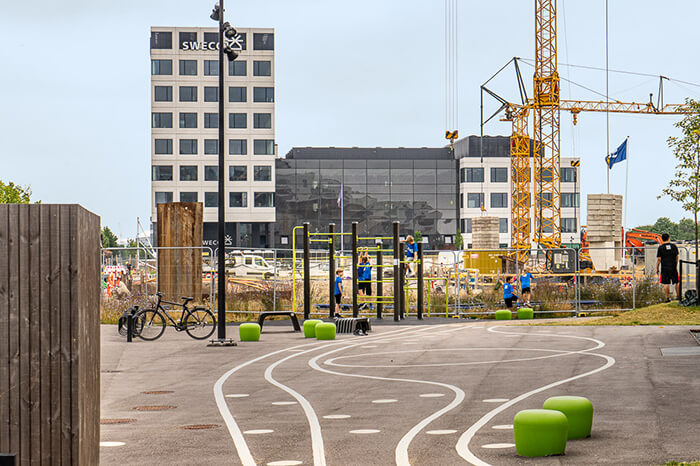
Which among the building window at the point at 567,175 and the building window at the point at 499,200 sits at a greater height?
the building window at the point at 567,175

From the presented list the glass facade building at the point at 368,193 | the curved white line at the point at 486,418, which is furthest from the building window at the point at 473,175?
the curved white line at the point at 486,418

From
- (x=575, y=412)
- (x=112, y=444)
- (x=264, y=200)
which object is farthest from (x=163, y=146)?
(x=575, y=412)

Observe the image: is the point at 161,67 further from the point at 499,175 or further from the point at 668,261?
the point at 668,261

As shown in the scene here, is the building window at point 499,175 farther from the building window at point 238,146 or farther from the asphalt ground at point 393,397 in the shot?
the asphalt ground at point 393,397

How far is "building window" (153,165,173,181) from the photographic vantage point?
9300 cm

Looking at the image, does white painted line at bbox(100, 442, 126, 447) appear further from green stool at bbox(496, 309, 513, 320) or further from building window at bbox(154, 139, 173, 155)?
building window at bbox(154, 139, 173, 155)

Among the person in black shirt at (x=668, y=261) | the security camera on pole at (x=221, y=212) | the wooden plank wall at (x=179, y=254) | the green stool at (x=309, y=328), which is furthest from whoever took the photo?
the wooden plank wall at (x=179, y=254)

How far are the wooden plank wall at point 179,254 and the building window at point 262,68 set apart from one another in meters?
63.3

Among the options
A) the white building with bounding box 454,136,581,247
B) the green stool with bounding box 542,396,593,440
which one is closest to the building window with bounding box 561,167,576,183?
the white building with bounding box 454,136,581,247

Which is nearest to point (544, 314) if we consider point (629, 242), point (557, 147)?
point (629, 242)

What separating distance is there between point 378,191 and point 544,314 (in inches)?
2809

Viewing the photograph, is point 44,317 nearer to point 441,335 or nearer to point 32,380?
point 32,380

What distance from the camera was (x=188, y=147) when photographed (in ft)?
306

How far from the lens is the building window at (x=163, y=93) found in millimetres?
93000
